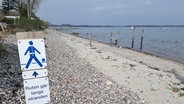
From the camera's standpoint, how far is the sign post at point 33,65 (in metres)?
3.47

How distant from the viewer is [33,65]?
354cm

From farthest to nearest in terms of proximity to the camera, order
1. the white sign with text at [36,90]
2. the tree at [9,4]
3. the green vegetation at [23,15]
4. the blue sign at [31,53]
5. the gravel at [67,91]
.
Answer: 1. the tree at [9,4]
2. the green vegetation at [23,15]
3. the gravel at [67,91]
4. the white sign with text at [36,90]
5. the blue sign at [31,53]

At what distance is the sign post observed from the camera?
11.4ft

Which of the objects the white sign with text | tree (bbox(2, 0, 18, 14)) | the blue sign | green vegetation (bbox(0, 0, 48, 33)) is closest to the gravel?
the white sign with text

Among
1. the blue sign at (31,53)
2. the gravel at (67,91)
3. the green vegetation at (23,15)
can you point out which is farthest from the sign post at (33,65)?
the green vegetation at (23,15)

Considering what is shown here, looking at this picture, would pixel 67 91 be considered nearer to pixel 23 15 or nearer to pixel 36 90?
pixel 36 90

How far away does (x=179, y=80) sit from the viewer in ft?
45.0

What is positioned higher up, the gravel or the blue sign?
the blue sign

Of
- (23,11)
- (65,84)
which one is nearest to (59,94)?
(65,84)

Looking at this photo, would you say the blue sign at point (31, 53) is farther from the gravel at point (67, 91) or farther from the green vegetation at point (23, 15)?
the green vegetation at point (23, 15)

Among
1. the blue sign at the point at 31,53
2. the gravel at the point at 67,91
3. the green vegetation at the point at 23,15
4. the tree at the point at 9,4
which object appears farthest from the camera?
the tree at the point at 9,4

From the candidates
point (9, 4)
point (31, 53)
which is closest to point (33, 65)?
point (31, 53)

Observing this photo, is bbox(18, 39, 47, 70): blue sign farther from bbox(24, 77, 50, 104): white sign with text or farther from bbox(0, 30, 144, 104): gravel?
bbox(0, 30, 144, 104): gravel

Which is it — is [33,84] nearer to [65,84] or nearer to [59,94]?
[59,94]
